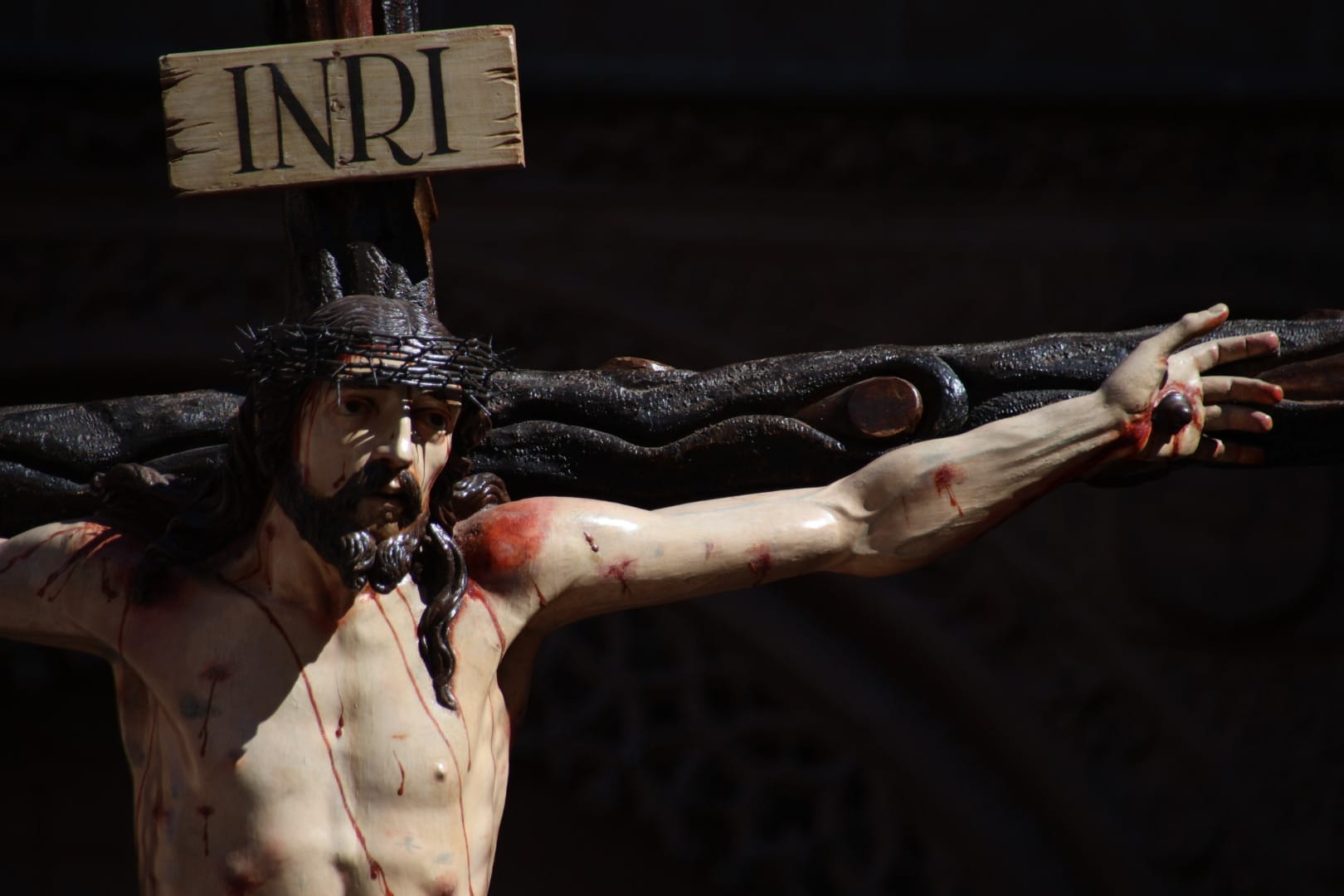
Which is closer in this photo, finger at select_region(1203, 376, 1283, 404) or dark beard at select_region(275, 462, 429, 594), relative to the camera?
dark beard at select_region(275, 462, 429, 594)

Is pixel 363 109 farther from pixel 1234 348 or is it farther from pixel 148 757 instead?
pixel 1234 348

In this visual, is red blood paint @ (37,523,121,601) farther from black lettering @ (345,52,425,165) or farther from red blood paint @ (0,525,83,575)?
black lettering @ (345,52,425,165)

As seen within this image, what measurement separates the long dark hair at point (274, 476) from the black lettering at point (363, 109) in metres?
0.15

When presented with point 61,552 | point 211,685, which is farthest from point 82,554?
point 211,685

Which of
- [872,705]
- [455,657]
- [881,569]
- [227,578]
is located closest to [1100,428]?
[881,569]

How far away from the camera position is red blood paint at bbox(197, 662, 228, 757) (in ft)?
7.78

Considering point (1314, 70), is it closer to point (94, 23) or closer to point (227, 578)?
point (94, 23)

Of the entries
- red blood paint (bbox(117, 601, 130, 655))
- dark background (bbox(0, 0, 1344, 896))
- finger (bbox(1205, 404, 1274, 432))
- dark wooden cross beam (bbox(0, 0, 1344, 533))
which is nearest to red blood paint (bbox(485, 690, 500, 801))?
dark wooden cross beam (bbox(0, 0, 1344, 533))

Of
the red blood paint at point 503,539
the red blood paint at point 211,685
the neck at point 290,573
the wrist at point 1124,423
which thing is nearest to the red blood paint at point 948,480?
the wrist at point 1124,423

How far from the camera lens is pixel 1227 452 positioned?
258cm

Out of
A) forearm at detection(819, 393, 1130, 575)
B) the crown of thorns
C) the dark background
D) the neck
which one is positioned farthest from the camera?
the dark background

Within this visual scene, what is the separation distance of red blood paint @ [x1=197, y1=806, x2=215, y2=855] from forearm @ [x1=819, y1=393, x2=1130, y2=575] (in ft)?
2.28

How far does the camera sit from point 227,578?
2443mm

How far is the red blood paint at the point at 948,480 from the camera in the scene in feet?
8.21
